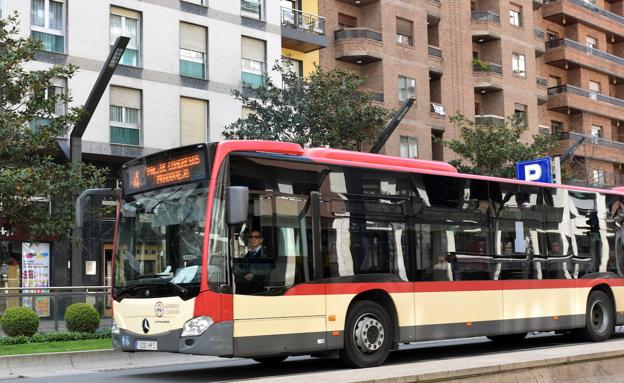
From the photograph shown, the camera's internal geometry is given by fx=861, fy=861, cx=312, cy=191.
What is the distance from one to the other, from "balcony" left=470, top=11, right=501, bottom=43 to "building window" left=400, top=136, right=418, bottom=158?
334 inches

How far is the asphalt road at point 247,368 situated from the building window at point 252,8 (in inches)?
829

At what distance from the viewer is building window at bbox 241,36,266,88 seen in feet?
113

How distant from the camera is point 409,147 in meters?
42.3

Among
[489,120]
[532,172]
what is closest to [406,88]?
[489,120]

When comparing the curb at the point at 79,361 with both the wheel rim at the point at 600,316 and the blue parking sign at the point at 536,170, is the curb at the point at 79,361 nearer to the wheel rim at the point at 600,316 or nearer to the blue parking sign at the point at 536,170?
the wheel rim at the point at 600,316

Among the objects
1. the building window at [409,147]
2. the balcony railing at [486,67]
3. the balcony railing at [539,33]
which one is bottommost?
the building window at [409,147]

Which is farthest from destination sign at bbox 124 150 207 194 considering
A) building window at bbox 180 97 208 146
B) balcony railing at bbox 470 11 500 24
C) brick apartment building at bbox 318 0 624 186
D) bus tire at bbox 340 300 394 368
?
balcony railing at bbox 470 11 500 24

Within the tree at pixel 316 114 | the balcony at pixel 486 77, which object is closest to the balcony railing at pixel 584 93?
the balcony at pixel 486 77

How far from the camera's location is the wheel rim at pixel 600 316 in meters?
16.6

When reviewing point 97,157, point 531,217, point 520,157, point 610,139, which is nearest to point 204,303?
point 531,217

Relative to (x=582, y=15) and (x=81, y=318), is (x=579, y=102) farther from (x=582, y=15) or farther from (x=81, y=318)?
(x=81, y=318)

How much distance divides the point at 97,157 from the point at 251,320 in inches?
784

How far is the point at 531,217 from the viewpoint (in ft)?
50.8

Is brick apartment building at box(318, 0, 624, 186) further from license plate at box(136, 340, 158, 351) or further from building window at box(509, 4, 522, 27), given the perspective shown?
license plate at box(136, 340, 158, 351)
